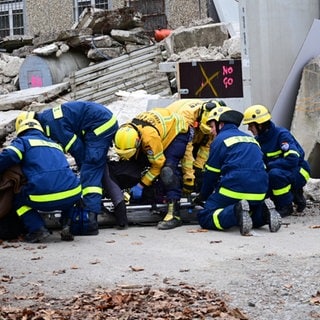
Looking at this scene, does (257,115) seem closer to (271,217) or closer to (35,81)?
(271,217)

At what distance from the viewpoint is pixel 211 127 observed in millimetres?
9617

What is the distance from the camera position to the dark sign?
1274 centimetres

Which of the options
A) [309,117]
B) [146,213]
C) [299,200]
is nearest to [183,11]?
[309,117]

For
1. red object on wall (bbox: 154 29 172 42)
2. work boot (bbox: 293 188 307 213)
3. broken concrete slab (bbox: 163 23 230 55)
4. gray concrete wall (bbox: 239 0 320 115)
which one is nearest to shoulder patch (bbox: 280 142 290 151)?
work boot (bbox: 293 188 307 213)

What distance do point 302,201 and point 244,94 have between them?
2626 millimetres

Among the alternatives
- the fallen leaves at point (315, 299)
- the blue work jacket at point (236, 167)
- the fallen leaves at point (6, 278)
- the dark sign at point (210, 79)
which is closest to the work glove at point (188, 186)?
the blue work jacket at point (236, 167)

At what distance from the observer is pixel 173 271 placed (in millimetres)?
7137

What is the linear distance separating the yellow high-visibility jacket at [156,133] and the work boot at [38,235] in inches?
58.5

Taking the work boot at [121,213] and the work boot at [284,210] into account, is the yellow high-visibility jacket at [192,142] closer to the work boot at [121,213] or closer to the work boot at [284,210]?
the work boot at [121,213]

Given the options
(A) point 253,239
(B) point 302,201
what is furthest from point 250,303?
(B) point 302,201

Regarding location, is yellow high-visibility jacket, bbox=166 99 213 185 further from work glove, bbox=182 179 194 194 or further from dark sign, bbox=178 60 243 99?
Answer: dark sign, bbox=178 60 243 99

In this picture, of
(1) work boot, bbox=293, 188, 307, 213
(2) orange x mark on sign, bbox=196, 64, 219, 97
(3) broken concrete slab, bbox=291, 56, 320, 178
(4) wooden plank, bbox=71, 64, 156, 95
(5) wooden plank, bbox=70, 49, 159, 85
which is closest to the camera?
(1) work boot, bbox=293, 188, 307, 213

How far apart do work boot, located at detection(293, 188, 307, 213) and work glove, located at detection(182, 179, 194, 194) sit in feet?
4.24

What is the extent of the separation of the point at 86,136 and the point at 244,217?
1.95 meters
